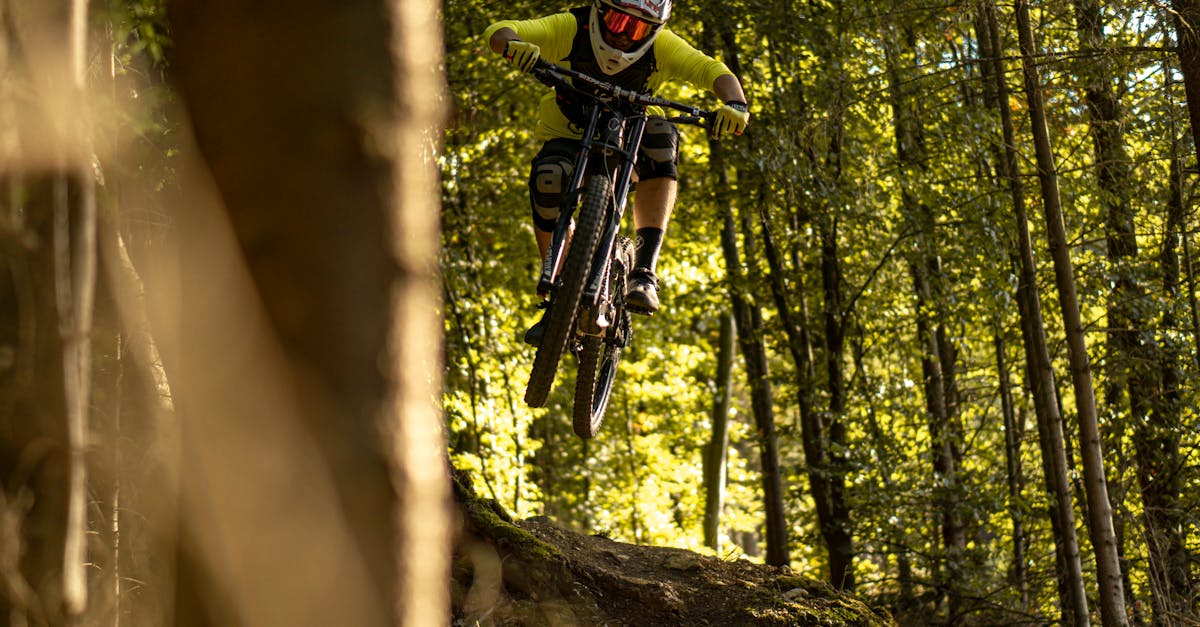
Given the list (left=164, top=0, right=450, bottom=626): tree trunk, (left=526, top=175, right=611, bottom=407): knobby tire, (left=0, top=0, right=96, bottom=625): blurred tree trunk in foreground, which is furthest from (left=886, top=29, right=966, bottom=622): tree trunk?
(left=164, top=0, right=450, bottom=626): tree trunk

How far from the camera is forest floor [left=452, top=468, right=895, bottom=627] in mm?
4512

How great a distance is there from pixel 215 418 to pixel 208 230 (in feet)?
0.70

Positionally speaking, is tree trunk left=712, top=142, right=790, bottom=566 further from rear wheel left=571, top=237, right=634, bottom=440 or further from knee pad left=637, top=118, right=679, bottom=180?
rear wheel left=571, top=237, right=634, bottom=440

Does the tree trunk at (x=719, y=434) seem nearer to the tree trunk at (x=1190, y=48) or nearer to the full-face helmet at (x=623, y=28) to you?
the tree trunk at (x=1190, y=48)

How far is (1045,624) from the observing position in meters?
8.38

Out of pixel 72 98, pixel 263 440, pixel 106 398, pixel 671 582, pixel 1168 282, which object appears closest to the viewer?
pixel 263 440

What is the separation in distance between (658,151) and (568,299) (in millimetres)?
1097

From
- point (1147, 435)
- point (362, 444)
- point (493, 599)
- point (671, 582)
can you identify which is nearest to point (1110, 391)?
point (1147, 435)

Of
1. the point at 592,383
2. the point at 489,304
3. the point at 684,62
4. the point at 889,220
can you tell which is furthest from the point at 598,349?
the point at 489,304

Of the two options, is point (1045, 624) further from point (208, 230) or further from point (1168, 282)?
point (208, 230)

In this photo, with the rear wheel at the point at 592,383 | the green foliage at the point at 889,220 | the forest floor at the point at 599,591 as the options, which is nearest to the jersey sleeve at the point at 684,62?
the rear wheel at the point at 592,383

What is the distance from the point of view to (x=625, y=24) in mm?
4746

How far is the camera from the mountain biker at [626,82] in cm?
474

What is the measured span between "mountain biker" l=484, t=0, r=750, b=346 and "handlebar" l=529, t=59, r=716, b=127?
0.11 m
